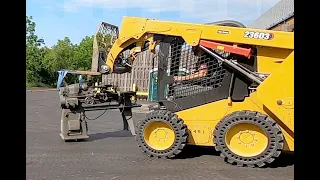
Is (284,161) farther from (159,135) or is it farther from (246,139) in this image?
(159,135)

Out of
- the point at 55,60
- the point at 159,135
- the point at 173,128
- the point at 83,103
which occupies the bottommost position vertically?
the point at 159,135

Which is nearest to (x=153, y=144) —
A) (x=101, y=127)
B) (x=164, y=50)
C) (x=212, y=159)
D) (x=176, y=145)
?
(x=176, y=145)

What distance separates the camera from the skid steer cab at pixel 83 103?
6863mm

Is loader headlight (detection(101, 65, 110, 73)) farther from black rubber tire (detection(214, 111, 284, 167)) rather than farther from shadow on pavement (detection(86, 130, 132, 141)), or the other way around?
black rubber tire (detection(214, 111, 284, 167))

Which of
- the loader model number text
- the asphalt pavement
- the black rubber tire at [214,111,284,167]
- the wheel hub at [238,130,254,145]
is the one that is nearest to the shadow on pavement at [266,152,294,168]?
the asphalt pavement

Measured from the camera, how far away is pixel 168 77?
5945mm

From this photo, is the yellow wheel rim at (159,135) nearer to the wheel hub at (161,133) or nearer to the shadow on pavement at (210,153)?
the wheel hub at (161,133)

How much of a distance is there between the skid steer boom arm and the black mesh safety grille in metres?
0.22

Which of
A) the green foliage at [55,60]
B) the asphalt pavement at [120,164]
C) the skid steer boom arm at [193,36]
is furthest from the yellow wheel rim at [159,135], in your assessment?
the green foliage at [55,60]

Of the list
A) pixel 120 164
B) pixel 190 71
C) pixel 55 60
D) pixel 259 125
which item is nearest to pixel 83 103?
pixel 120 164

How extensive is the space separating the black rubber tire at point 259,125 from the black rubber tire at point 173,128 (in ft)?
1.62

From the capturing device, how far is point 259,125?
16.5 ft

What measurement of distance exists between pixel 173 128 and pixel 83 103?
2.15m
